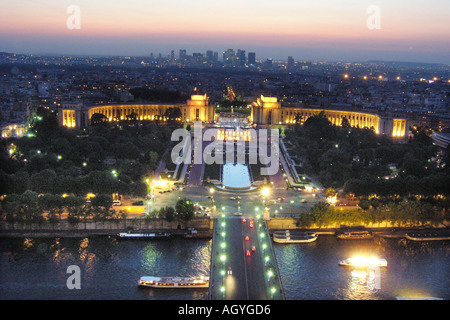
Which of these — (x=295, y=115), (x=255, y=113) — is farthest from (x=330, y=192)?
(x=255, y=113)

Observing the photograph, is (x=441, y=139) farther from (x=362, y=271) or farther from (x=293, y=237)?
(x=362, y=271)

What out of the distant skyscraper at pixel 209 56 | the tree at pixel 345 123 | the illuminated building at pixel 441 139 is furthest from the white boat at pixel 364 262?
the distant skyscraper at pixel 209 56

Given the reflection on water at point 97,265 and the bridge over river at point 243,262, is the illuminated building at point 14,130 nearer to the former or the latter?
the reflection on water at point 97,265

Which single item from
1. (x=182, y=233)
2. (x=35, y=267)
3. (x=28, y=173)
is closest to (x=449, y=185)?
(x=182, y=233)

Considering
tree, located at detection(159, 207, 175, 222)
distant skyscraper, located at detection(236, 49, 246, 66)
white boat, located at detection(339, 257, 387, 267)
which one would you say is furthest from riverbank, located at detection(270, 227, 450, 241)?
distant skyscraper, located at detection(236, 49, 246, 66)

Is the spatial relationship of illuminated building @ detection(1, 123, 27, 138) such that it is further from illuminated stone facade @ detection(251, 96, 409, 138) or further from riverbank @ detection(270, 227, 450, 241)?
riverbank @ detection(270, 227, 450, 241)

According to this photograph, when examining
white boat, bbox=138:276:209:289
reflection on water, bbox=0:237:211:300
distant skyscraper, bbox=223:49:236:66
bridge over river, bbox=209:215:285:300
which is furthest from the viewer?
distant skyscraper, bbox=223:49:236:66
